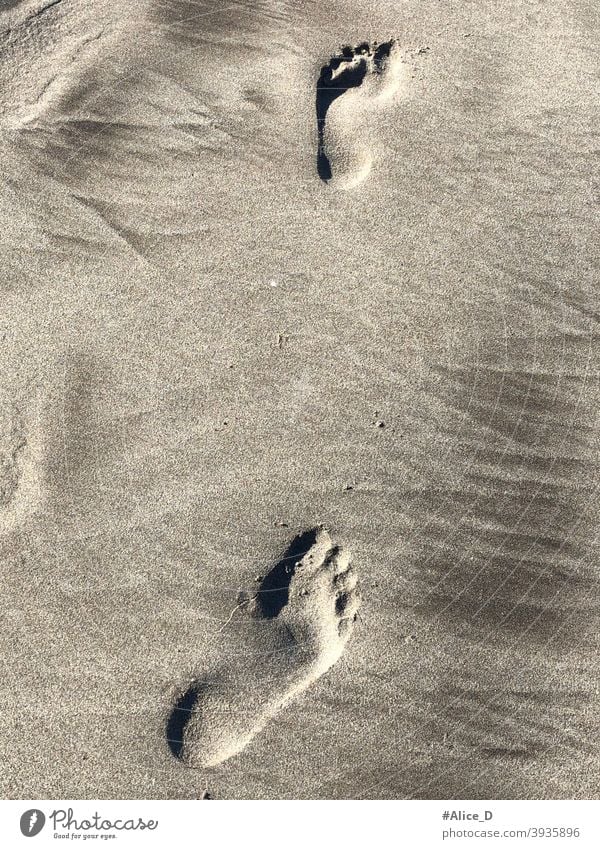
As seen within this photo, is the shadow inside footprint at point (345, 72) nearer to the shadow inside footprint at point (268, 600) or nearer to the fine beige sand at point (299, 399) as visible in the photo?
the fine beige sand at point (299, 399)

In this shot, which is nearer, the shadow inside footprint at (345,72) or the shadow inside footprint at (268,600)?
the shadow inside footprint at (268,600)

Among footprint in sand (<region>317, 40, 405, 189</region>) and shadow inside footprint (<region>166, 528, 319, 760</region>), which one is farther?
footprint in sand (<region>317, 40, 405, 189</region>)

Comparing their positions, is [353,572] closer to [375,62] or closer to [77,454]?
[77,454]

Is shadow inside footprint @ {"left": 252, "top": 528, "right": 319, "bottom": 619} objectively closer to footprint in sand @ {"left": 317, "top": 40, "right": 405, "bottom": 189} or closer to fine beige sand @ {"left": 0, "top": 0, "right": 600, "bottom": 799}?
fine beige sand @ {"left": 0, "top": 0, "right": 600, "bottom": 799}

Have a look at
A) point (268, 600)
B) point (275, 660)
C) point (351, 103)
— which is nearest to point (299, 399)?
point (268, 600)

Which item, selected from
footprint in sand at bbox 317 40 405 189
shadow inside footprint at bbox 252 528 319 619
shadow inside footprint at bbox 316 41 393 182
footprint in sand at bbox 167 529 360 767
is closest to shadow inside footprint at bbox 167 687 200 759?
footprint in sand at bbox 167 529 360 767
